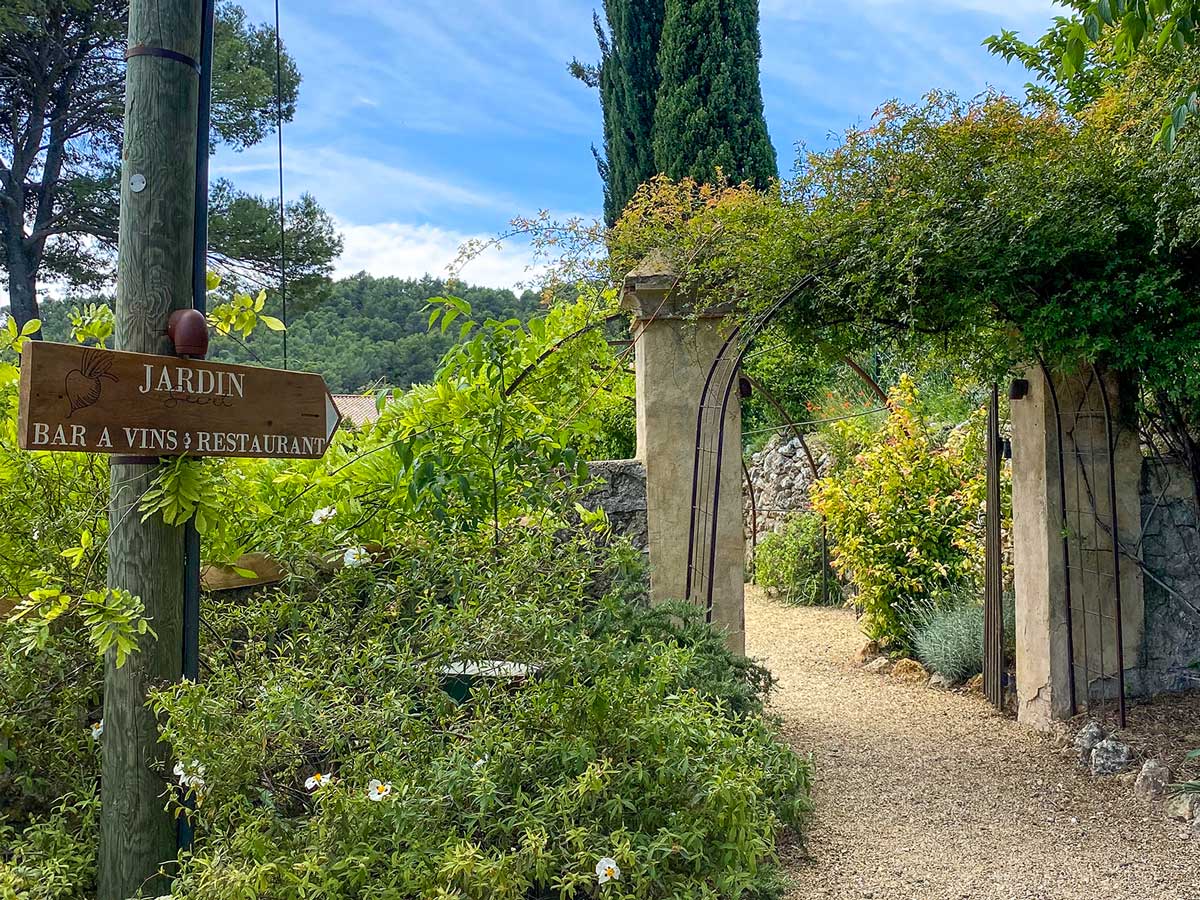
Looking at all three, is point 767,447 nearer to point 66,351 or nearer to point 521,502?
point 521,502

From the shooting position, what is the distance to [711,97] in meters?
10.8

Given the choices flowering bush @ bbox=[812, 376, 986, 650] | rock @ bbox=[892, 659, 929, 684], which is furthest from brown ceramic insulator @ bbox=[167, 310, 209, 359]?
flowering bush @ bbox=[812, 376, 986, 650]

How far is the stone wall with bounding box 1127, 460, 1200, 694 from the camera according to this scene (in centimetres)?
467

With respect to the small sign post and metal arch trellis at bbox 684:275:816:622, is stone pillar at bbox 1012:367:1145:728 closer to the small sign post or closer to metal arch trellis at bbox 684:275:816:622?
metal arch trellis at bbox 684:275:816:622

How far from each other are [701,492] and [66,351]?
309 centimetres

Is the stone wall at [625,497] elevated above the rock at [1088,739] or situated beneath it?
elevated above

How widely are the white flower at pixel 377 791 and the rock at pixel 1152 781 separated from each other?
3371 millimetres

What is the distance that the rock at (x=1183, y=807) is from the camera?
346 centimetres

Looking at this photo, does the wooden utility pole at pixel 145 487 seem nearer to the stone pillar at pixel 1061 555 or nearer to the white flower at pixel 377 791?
the white flower at pixel 377 791

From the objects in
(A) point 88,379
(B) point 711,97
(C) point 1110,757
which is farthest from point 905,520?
(B) point 711,97

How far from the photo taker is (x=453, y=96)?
18.1ft

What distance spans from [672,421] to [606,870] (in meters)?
2.80

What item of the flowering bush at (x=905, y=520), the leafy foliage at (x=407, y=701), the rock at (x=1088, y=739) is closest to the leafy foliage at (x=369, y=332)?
the flowering bush at (x=905, y=520)

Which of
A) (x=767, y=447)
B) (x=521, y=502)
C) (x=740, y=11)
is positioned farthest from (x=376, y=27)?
(x=740, y=11)
